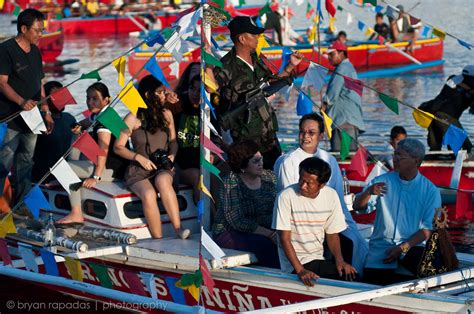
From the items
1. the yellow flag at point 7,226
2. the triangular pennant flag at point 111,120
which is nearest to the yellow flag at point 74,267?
the yellow flag at point 7,226

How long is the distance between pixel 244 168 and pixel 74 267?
5.73 feet

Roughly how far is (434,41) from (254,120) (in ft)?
76.1

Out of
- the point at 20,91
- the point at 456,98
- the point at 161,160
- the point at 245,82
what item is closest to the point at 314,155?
the point at 245,82

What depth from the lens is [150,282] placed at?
28.8 feet

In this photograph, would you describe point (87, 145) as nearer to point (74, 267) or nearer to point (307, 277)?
point (74, 267)

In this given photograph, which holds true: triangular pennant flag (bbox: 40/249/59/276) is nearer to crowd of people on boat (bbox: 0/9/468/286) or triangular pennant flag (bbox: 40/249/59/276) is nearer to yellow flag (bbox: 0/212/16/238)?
yellow flag (bbox: 0/212/16/238)

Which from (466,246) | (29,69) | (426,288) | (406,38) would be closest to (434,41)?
(406,38)

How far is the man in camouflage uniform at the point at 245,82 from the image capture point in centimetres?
1005

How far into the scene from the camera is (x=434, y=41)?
3238 cm

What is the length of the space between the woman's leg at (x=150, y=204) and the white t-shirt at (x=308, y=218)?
1.82 metres

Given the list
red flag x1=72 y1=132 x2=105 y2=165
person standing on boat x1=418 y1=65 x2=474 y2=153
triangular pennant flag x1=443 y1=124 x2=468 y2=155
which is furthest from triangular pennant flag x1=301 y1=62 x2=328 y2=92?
person standing on boat x1=418 y1=65 x2=474 y2=153

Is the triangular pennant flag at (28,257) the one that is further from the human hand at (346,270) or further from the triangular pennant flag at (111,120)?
the human hand at (346,270)

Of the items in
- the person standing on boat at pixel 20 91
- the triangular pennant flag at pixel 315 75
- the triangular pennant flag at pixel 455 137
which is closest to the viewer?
the triangular pennant flag at pixel 455 137

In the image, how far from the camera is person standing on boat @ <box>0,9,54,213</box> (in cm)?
1103
